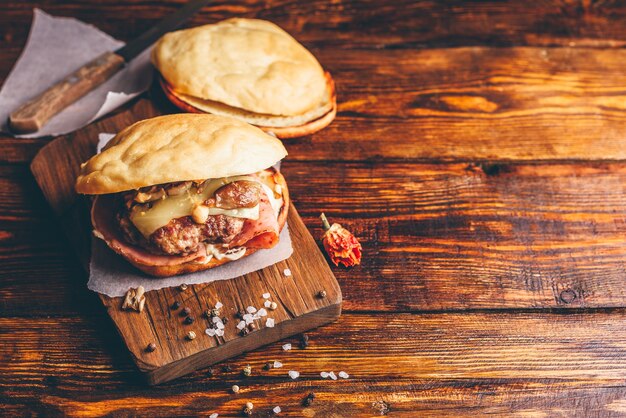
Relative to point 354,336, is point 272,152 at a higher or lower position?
higher

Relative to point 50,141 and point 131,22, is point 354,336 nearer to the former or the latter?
point 50,141

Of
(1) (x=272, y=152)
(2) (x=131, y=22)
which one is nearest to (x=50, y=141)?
(2) (x=131, y=22)

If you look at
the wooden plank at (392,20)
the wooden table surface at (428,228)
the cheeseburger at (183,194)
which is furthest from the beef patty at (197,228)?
the wooden plank at (392,20)

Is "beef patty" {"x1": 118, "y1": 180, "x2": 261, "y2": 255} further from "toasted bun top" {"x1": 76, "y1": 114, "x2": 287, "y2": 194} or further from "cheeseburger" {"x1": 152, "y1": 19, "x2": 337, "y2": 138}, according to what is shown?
"cheeseburger" {"x1": 152, "y1": 19, "x2": 337, "y2": 138}

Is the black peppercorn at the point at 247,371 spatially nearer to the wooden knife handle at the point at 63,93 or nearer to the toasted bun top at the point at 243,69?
the toasted bun top at the point at 243,69

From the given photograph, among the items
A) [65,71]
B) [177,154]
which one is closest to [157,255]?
[177,154]

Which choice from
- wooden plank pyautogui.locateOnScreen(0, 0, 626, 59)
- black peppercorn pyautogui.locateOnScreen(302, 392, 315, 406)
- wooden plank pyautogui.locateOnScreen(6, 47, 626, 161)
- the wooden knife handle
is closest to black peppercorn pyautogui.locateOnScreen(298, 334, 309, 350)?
black peppercorn pyautogui.locateOnScreen(302, 392, 315, 406)
